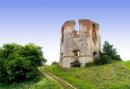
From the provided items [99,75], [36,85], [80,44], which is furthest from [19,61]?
[80,44]

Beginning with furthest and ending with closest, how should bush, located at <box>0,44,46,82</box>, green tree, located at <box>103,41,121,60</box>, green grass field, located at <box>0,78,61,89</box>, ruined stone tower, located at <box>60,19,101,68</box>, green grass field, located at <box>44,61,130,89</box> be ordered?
green tree, located at <box>103,41,121,60</box>, ruined stone tower, located at <box>60,19,101,68</box>, bush, located at <box>0,44,46,82</box>, green grass field, located at <box>0,78,61,89</box>, green grass field, located at <box>44,61,130,89</box>

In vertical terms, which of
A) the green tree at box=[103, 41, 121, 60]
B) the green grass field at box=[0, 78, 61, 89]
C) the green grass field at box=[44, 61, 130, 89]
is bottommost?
the green grass field at box=[0, 78, 61, 89]

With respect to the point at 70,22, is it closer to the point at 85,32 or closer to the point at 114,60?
the point at 85,32

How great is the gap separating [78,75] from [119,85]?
32.6 ft

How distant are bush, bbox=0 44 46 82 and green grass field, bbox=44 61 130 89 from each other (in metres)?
5.07

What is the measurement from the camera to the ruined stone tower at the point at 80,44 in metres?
58.4

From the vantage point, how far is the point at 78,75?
50.3m

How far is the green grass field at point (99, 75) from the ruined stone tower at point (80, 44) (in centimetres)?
279

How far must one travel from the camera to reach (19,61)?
48.7m

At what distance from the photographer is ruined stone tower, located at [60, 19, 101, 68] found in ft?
192

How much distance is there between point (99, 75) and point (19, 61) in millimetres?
12353

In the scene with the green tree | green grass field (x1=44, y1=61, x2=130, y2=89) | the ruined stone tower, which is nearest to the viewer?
green grass field (x1=44, y1=61, x2=130, y2=89)

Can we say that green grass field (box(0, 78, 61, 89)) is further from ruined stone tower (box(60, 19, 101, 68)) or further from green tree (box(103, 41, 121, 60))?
green tree (box(103, 41, 121, 60))

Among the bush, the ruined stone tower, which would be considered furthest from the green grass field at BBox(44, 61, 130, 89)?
the bush
